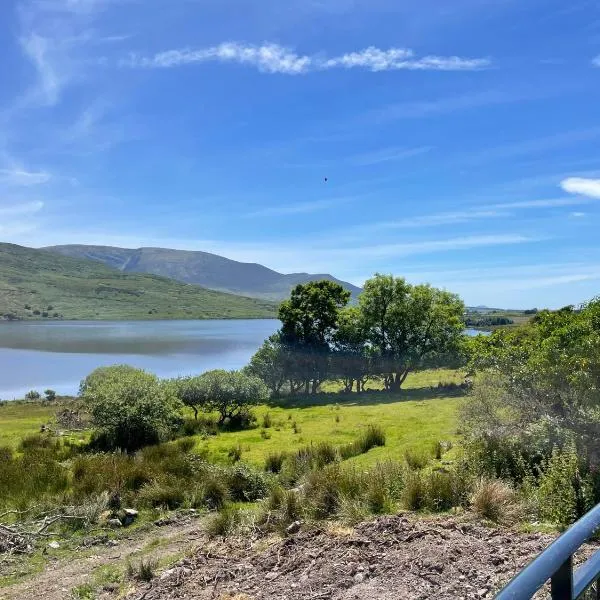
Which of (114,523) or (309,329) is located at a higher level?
(309,329)

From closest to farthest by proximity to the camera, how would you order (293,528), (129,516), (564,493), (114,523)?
(564,493)
(293,528)
(114,523)
(129,516)

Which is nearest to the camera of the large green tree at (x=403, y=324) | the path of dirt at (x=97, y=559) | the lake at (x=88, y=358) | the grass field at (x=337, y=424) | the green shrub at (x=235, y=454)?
the path of dirt at (x=97, y=559)

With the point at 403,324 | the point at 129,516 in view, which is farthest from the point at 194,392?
the point at 129,516

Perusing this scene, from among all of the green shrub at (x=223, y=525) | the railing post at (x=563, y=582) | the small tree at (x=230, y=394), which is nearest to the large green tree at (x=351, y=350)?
the small tree at (x=230, y=394)

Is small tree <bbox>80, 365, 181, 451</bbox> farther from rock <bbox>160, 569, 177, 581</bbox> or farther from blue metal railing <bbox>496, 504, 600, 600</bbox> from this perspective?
blue metal railing <bbox>496, 504, 600, 600</bbox>

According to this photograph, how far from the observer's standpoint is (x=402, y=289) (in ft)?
121

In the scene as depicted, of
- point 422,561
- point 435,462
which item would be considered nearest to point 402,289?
point 435,462

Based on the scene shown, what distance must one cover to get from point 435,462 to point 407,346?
25.5 metres

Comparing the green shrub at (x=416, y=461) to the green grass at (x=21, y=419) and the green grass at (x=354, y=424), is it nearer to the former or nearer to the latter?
the green grass at (x=354, y=424)

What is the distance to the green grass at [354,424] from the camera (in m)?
15.8

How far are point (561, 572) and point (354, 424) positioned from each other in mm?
21155

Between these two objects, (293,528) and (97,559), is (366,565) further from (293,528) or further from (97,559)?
(97,559)

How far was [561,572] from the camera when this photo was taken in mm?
1520

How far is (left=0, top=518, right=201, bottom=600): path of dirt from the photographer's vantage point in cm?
721
